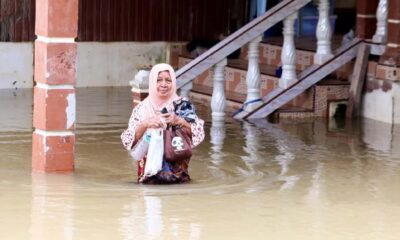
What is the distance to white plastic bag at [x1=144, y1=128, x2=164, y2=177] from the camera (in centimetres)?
947

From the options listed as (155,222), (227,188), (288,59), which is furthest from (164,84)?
(288,59)

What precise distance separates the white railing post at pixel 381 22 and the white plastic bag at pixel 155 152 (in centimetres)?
505

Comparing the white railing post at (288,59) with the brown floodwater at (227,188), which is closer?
the brown floodwater at (227,188)

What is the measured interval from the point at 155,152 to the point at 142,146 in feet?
0.43

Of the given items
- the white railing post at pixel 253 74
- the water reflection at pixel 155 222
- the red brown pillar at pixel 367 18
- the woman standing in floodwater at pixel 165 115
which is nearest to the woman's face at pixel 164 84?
the woman standing in floodwater at pixel 165 115

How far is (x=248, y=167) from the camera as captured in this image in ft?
35.3

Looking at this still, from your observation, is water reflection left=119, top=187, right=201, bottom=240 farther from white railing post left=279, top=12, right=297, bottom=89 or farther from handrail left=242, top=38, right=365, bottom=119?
white railing post left=279, top=12, right=297, bottom=89

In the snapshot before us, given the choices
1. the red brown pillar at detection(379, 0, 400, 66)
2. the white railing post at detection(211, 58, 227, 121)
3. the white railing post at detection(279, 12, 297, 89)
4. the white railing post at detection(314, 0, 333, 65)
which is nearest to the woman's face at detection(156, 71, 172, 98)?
the white railing post at detection(211, 58, 227, 121)

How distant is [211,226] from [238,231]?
220 mm

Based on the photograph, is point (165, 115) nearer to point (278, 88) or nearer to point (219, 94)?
point (219, 94)

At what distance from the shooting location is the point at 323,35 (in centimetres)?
1409

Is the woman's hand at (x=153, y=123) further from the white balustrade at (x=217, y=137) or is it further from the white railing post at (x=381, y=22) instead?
the white railing post at (x=381, y=22)

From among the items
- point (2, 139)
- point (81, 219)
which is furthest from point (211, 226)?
point (2, 139)

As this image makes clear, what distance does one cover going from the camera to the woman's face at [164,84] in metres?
9.57
